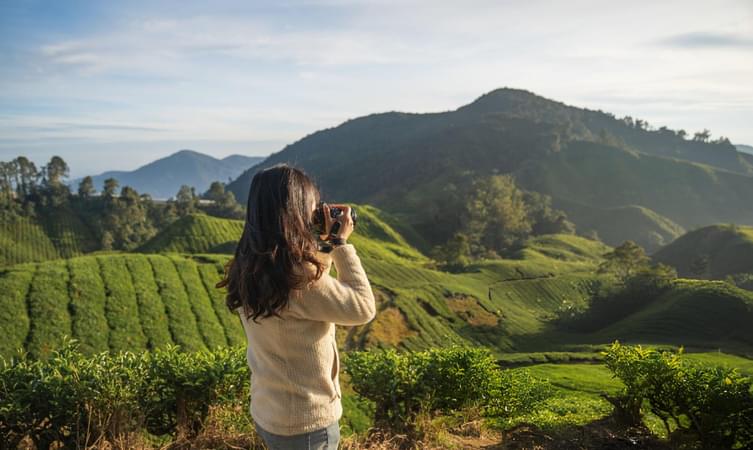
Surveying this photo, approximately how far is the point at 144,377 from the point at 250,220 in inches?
140

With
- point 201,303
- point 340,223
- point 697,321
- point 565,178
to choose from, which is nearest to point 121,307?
point 201,303

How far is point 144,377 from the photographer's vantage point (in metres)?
5.11

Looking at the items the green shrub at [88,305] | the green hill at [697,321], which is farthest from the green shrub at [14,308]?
the green hill at [697,321]

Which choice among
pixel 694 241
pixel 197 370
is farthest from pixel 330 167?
pixel 197 370

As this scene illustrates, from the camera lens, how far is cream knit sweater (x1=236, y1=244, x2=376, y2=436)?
246 centimetres

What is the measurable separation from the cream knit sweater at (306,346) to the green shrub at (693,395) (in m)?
4.33

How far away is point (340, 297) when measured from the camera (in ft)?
8.09

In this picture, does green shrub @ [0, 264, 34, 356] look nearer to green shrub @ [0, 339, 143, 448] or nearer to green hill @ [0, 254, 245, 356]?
green hill @ [0, 254, 245, 356]

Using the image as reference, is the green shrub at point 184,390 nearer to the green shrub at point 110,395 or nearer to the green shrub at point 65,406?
the green shrub at point 110,395

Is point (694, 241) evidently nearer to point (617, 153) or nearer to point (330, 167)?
point (617, 153)

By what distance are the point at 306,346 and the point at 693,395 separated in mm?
4618

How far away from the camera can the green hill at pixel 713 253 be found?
56656 millimetres

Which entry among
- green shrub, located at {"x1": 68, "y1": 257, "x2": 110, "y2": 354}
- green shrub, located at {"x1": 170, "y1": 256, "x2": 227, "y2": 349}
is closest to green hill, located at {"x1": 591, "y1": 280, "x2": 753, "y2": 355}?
green shrub, located at {"x1": 170, "y1": 256, "x2": 227, "y2": 349}

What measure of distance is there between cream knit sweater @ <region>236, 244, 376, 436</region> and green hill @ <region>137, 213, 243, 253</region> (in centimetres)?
4596
